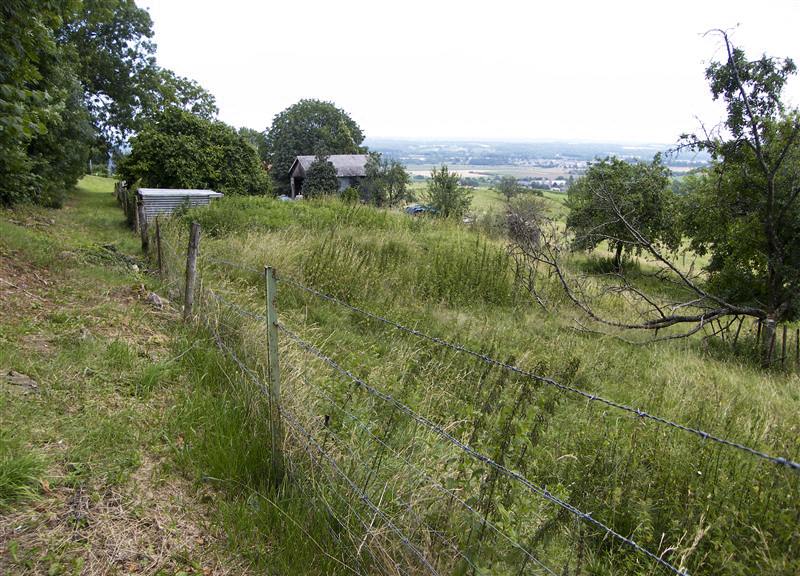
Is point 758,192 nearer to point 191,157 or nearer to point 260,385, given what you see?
point 260,385

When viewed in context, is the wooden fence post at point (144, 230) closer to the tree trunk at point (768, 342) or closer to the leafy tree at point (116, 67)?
the tree trunk at point (768, 342)

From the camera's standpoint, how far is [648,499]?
310cm

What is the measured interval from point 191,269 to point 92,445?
2.50 m

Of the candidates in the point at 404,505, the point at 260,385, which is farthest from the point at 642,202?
the point at 404,505

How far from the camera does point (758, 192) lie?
10328 mm

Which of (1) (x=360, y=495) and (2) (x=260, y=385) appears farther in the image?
(2) (x=260, y=385)

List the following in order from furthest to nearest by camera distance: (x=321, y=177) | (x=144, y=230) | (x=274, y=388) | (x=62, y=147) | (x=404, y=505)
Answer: (x=321, y=177), (x=62, y=147), (x=144, y=230), (x=274, y=388), (x=404, y=505)

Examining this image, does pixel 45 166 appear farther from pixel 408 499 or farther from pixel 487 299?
pixel 408 499

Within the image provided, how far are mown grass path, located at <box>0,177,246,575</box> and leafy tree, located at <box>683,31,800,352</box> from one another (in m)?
9.85

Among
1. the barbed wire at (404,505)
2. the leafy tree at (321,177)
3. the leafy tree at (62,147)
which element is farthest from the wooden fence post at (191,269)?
the leafy tree at (321,177)

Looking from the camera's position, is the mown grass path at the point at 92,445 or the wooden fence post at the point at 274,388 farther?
the wooden fence post at the point at 274,388

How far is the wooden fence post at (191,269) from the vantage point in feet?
17.2

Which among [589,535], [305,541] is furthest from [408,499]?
[589,535]

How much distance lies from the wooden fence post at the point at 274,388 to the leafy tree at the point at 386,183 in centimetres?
4148
